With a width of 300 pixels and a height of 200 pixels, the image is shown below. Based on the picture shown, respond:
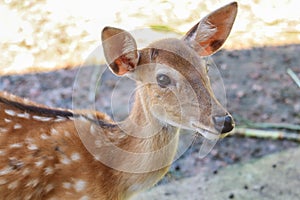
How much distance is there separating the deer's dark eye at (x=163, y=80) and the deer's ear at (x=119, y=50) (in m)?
0.15

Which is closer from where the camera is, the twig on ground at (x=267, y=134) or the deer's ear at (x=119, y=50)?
the deer's ear at (x=119, y=50)

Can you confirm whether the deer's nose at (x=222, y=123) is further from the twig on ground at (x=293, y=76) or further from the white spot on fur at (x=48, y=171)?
the twig on ground at (x=293, y=76)

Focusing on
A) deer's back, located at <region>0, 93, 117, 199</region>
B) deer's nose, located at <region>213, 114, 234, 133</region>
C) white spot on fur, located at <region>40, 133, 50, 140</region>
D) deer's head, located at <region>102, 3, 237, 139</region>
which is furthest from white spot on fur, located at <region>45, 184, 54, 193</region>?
deer's nose, located at <region>213, 114, 234, 133</region>

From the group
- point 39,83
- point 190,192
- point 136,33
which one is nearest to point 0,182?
point 136,33

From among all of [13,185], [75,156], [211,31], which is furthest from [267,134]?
[13,185]

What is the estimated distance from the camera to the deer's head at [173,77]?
283 cm

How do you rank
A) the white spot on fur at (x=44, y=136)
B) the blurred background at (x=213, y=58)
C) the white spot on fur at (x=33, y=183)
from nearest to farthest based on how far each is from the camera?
1. the white spot on fur at (x=33, y=183)
2. the white spot on fur at (x=44, y=136)
3. the blurred background at (x=213, y=58)

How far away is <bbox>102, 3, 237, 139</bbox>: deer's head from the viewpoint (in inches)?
111

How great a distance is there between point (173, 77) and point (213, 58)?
3.21m

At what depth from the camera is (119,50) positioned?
9.62 feet

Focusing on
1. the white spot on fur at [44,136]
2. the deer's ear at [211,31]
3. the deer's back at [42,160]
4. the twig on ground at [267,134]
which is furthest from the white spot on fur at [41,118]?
the twig on ground at [267,134]

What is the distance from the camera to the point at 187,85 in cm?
286

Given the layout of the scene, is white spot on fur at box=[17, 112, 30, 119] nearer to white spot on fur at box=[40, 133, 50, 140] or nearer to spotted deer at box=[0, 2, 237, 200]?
spotted deer at box=[0, 2, 237, 200]

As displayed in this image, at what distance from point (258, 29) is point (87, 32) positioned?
1.87 metres
